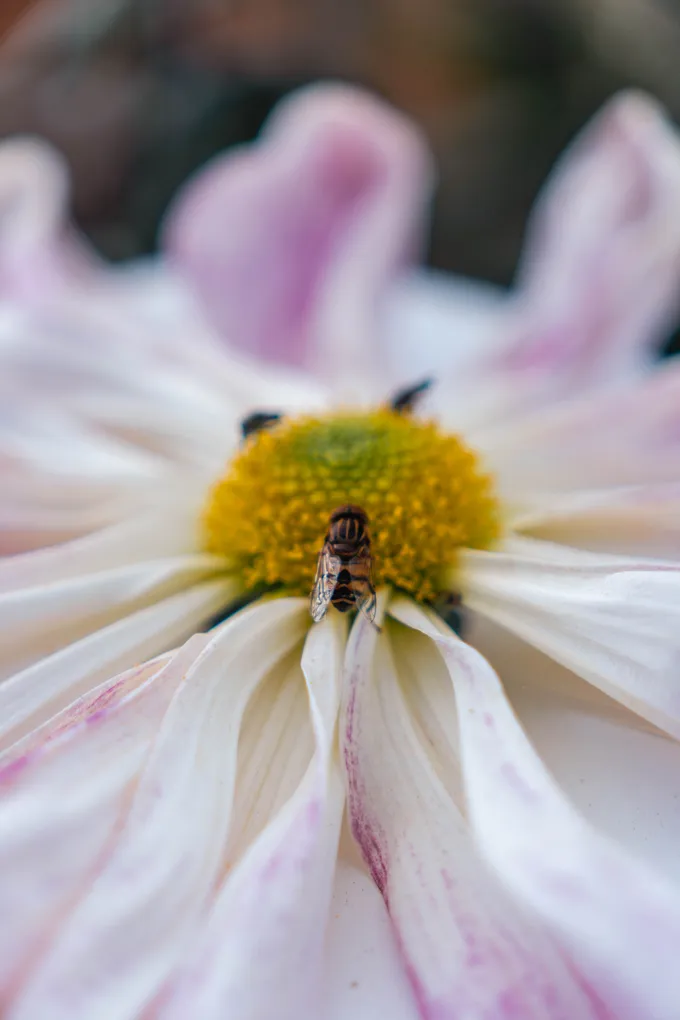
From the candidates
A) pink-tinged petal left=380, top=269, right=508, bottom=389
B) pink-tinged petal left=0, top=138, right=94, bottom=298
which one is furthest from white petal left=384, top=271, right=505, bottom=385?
pink-tinged petal left=0, top=138, right=94, bottom=298

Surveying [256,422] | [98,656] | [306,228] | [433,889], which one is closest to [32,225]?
[306,228]

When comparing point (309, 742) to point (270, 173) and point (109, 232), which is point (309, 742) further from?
point (109, 232)

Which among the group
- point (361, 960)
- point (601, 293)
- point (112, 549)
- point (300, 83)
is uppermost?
point (300, 83)

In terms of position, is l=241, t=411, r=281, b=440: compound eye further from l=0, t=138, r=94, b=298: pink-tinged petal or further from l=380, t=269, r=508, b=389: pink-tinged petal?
l=0, t=138, r=94, b=298: pink-tinged petal

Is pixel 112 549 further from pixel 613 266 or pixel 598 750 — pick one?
pixel 613 266

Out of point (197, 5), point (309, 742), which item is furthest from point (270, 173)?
point (309, 742)

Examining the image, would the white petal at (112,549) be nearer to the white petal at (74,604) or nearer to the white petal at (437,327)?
the white petal at (74,604)

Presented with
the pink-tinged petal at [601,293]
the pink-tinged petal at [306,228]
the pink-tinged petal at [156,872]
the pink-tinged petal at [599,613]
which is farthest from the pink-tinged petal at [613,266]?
the pink-tinged petal at [156,872]
